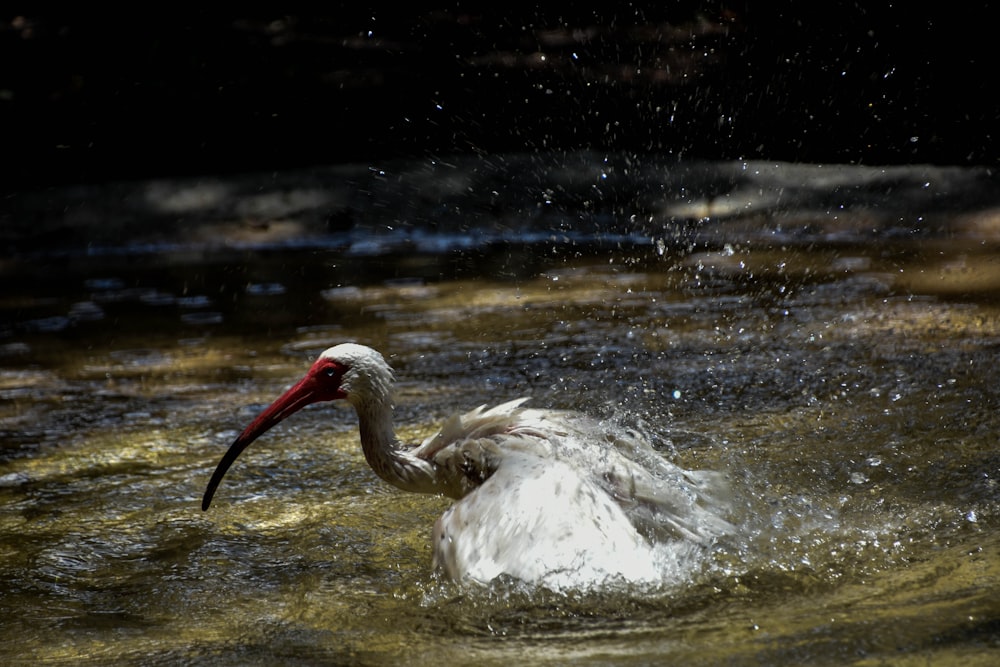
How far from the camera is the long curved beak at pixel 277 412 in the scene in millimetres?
3248

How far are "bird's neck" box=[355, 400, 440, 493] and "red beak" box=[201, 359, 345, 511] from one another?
0.35 feet

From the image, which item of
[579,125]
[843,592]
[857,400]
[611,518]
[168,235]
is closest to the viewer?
[843,592]

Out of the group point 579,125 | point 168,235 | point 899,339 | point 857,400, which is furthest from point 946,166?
point 168,235

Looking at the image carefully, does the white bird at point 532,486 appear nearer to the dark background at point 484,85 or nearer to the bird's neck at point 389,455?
the bird's neck at point 389,455

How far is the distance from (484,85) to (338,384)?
566cm

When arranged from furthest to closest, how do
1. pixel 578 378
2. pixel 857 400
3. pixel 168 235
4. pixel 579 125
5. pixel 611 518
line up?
pixel 579 125
pixel 168 235
pixel 578 378
pixel 857 400
pixel 611 518

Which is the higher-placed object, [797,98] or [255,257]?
[797,98]

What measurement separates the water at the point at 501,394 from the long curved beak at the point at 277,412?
0.17 meters

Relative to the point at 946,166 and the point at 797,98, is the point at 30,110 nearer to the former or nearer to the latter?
the point at 797,98

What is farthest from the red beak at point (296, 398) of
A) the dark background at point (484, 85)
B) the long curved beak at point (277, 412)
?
the dark background at point (484, 85)

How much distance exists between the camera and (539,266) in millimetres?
6387

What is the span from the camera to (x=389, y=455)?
326 cm

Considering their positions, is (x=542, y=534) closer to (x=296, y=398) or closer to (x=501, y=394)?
(x=296, y=398)

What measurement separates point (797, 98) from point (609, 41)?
152 cm
